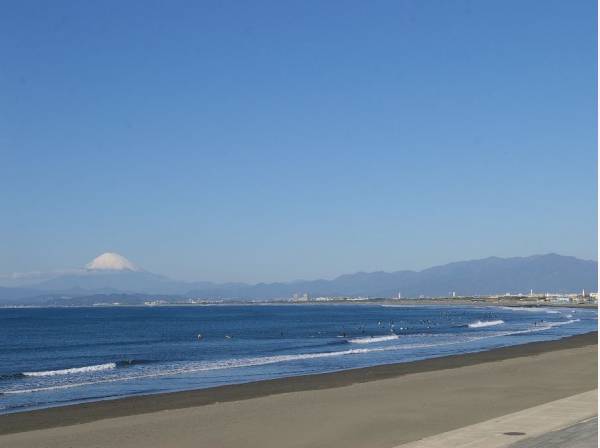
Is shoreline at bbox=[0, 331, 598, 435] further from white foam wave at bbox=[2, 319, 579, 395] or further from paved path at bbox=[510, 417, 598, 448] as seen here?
paved path at bbox=[510, 417, 598, 448]

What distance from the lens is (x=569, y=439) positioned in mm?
12844

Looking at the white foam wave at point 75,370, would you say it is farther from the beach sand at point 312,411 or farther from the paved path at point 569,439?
the paved path at point 569,439

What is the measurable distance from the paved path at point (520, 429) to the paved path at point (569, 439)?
16 millimetres

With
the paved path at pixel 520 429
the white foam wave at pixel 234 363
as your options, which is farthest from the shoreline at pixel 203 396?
the paved path at pixel 520 429

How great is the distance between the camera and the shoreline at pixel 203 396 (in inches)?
Answer: 798

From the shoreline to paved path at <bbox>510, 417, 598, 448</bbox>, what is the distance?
10954 mm

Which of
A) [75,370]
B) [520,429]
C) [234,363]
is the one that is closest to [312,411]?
[520,429]

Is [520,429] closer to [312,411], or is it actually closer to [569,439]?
[569,439]

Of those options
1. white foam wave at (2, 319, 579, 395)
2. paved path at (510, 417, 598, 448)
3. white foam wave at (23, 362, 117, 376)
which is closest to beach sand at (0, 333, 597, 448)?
paved path at (510, 417, 598, 448)

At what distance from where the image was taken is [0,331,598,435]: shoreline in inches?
798

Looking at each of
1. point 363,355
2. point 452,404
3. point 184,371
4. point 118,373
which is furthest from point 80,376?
point 452,404

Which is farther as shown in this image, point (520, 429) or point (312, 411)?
point (312, 411)

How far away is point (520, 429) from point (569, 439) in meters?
1.50

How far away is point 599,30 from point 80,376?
27.3 meters
